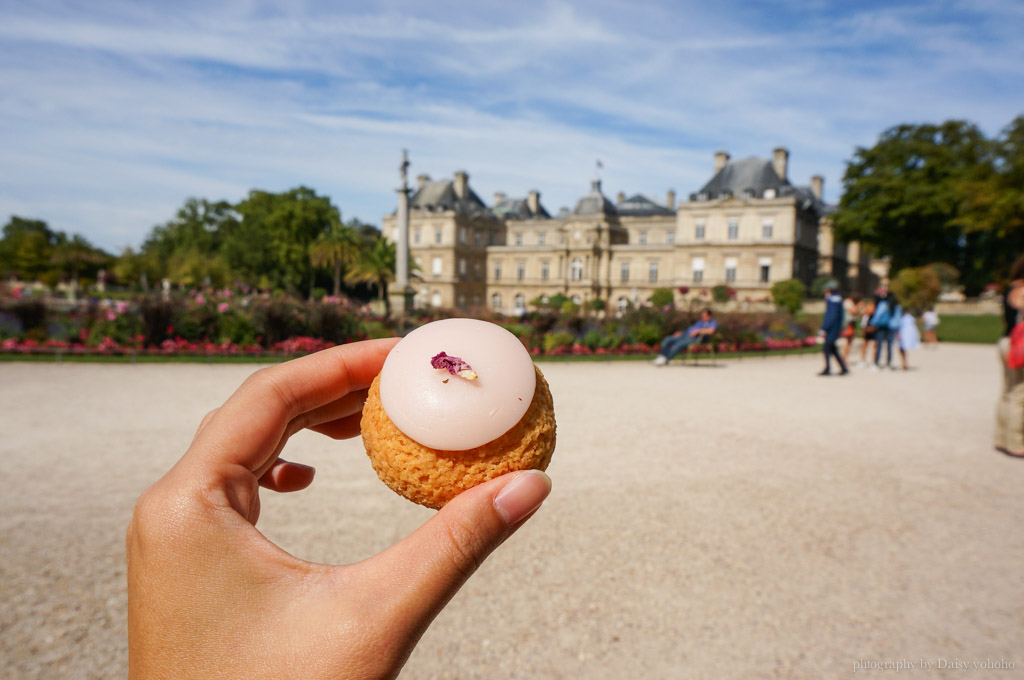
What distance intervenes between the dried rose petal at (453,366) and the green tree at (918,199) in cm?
4881

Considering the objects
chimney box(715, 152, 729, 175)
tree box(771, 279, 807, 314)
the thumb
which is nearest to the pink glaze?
the thumb

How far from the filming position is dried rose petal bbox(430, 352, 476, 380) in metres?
1.46

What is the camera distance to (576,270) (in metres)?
59.7

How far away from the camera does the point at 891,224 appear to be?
147 ft

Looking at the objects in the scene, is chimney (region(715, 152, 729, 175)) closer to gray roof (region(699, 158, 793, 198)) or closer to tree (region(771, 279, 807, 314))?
gray roof (region(699, 158, 793, 198))

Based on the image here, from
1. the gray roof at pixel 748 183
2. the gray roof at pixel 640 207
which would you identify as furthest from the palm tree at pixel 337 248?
the gray roof at pixel 748 183

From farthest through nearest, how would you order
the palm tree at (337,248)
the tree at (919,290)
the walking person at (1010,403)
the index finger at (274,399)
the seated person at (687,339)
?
the palm tree at (337,248) → the tree at (919,290) → the seated person at (687,339) → the walking person at (1010,403) → the index finger at (274,399)

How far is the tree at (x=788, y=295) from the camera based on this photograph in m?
44.0

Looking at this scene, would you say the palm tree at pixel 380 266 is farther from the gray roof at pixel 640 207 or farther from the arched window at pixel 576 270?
the gray roof at pixel 640 207

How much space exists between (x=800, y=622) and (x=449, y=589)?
10.4ft

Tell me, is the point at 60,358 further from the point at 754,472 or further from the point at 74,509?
the point at 754,472

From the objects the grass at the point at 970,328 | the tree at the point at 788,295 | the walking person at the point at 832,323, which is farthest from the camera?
the tree at the point at 788,295

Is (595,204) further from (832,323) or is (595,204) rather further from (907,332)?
(832,323)

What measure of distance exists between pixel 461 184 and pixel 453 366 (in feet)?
219
